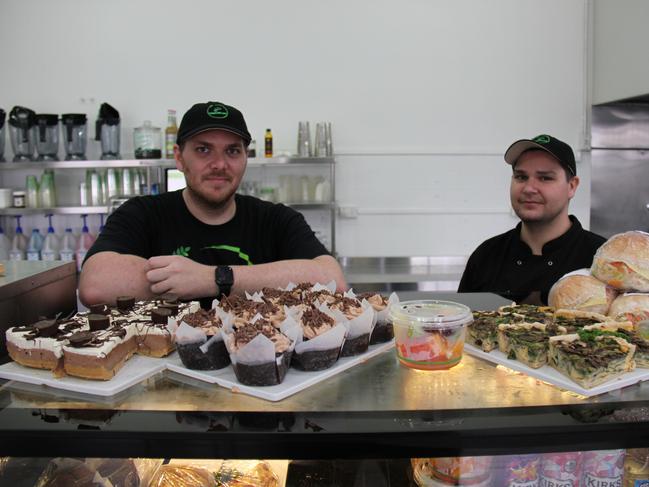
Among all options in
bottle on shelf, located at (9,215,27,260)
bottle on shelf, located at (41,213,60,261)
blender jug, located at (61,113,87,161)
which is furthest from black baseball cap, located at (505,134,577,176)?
bottle on shelf, located at (9,215,27,260)

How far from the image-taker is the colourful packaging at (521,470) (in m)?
1.13

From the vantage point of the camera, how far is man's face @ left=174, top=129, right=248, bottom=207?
2.26m

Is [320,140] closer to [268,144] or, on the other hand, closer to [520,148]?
[268,144]

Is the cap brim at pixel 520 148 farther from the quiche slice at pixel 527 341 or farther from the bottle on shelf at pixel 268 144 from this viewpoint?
the bottle on shelf at pixel 268 144

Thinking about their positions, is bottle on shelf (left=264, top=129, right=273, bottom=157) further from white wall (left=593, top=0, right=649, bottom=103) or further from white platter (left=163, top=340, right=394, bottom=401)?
white platter (left=163, top=340, right=394, bottom=401)

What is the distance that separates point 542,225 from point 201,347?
1.84 meters

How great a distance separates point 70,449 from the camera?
99cm

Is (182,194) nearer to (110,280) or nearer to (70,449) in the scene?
(110,280)

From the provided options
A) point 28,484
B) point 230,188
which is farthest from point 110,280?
point 28,484

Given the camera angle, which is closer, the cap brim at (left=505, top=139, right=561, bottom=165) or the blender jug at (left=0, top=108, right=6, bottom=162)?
the cap brim at (left=505, top=139, right=561, bottom=165)

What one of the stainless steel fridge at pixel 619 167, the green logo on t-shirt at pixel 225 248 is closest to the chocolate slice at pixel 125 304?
the green logo on t-shirt at pixel 225 248

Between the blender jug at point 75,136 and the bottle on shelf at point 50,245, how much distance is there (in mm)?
547

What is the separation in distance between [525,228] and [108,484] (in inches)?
81.2

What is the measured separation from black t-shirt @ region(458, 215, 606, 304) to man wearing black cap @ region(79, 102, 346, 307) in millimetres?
800
